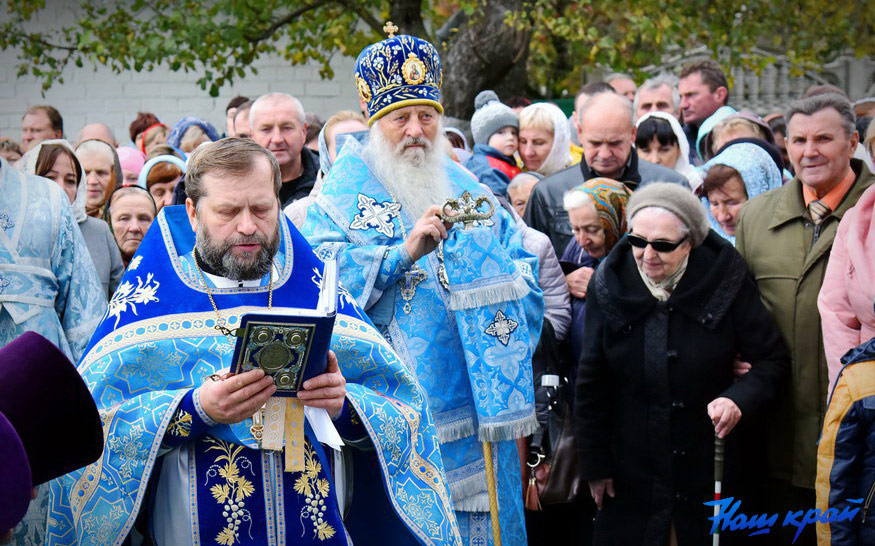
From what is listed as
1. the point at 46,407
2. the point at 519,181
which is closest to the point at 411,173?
the point at 519,181

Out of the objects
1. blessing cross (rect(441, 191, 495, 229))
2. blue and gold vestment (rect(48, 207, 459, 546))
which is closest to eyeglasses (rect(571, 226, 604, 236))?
blessing cross (rect(441, 191, 495, 229))

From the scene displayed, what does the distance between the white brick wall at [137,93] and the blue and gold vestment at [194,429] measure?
Result: 37.0 feet

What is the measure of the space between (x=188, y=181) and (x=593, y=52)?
26.2 feet

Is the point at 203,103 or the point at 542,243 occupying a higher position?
the point at 203,103

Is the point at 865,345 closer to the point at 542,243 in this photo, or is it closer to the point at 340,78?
the point at 542,243

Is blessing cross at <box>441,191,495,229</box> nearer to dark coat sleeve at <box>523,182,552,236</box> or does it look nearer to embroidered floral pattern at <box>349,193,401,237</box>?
embroidered floral pattern at <box>349,193,401,237</box>

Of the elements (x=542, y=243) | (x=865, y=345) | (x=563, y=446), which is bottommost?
(x=563, y=446)

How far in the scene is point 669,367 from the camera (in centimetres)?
465

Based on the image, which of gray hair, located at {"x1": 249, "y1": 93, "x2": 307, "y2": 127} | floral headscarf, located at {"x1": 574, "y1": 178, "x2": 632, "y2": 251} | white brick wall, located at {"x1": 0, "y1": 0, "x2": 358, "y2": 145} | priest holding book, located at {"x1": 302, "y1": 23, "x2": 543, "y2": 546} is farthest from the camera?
white brick wall, located at {"x1": 0, "y1": 0, "x2": 358, "y2": 145}

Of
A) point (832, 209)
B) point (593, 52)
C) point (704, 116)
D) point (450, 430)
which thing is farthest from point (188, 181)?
point (593, 52)

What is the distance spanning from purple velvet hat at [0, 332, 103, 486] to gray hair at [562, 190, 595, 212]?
302 cm

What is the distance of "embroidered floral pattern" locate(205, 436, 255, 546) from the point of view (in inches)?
129

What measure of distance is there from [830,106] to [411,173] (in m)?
1.85

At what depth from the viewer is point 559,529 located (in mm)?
5609
